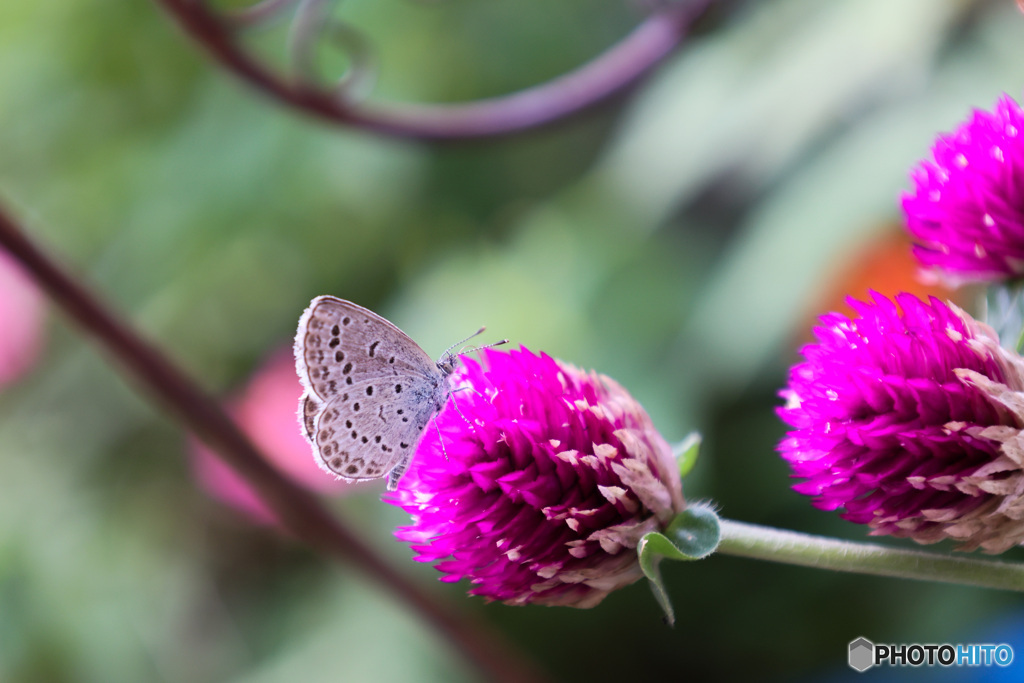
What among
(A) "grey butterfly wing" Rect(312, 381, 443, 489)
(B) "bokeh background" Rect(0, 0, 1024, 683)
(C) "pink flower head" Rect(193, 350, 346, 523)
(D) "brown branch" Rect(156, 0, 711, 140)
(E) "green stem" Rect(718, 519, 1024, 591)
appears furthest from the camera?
(C) "pink flower head" Rect(193, 350, 346, 523)

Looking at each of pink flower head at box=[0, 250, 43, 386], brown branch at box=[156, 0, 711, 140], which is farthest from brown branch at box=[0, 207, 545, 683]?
pink flower head at box=[0, 250, 43, 386]

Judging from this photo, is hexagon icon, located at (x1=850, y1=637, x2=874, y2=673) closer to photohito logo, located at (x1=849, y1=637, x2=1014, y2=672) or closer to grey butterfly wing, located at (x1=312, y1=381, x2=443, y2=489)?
photohito logo, located at (x1=849, y1=637, x2=1014, y2=672)

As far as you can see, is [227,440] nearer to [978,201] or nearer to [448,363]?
[448,363]

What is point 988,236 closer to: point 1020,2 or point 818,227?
point 1020,2

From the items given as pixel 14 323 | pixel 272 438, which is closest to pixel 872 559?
pixel 272 438

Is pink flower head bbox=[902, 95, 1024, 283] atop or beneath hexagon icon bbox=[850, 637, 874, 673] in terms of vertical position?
atop

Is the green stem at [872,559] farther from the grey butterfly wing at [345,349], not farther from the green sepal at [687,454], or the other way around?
the grey butterfly wing at [345,349]
